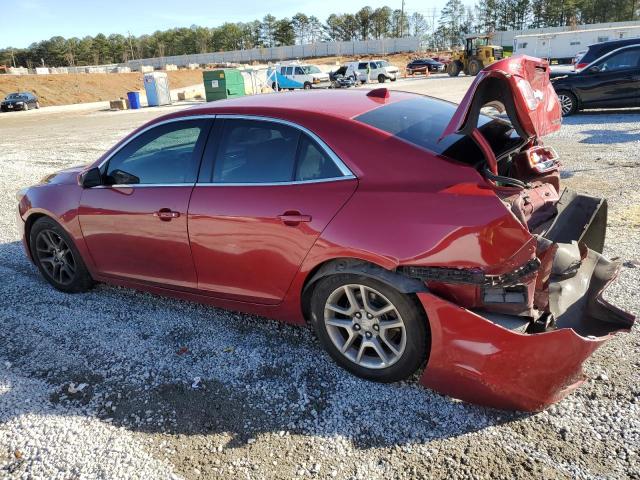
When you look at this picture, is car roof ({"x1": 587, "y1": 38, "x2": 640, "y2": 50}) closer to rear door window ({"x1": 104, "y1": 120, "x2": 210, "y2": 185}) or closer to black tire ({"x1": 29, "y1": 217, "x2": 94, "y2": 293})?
rear door window ({"x1": 104, "y1": 120, "x2": 210, "y2": 185})

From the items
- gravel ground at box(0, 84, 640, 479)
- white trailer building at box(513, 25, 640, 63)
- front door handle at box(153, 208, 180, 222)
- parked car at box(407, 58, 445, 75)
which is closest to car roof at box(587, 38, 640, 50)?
gravel ground at box(0, 84, 640, 479)

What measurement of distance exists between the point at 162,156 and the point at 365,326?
201 cm

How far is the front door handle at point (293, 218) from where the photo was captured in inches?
115

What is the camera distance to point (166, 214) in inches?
138

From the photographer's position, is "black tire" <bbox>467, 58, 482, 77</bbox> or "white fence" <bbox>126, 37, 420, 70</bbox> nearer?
"black tire" <bbox>467, 58, 482, 77</bbox>

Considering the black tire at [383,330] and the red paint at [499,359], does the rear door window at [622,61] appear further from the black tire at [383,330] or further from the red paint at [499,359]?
the black tire at [383,330]

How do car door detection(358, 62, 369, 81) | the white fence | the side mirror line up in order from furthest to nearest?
the white fence
car door detection(358, 62, 369, 81)
the side mirror

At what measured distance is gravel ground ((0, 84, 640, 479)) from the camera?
8.06 ft

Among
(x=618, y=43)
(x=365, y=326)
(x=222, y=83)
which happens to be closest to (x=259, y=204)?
(x=365, y=326)

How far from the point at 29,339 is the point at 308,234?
8.04 feet

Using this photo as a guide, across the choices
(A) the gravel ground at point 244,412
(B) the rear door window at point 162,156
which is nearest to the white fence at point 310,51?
(B) the rear door window at point 162,156

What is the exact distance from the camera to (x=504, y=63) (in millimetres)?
2672

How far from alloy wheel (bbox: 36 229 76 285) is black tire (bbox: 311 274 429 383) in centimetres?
254

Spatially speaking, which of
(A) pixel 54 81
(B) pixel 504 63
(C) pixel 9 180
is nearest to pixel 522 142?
(B) pixel 504 63
